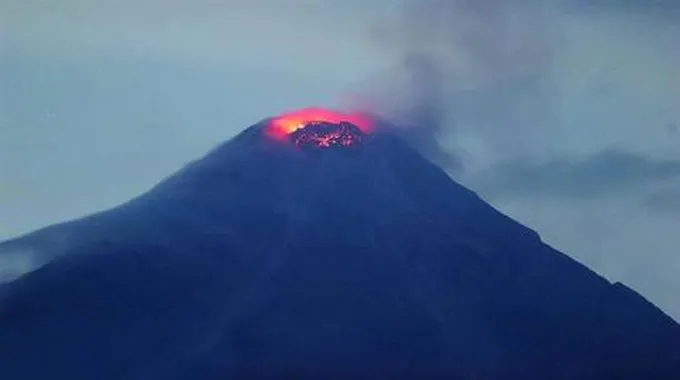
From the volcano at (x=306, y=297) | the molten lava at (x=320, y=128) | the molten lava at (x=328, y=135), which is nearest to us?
the volcano at (x=306, y=297)

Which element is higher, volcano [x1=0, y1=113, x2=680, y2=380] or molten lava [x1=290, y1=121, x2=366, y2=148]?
molten lava [x1=290, y1=121, x2=366, y2=148]

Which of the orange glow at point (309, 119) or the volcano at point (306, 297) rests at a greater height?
the orange glow at point (309, 119)

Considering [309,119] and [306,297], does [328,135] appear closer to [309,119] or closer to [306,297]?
[309,119]

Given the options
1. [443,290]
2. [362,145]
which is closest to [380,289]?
[443,290]

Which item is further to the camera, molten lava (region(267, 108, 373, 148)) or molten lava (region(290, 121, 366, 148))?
molten lava (region(290, 121, 366, 148))

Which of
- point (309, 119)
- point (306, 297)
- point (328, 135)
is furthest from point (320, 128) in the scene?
point (306, 297)

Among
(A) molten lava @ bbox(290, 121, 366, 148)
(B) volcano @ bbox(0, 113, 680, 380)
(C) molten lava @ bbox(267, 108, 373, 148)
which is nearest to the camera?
(B) volcano @ bbox(0, 113, 680, 380)
